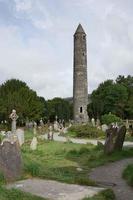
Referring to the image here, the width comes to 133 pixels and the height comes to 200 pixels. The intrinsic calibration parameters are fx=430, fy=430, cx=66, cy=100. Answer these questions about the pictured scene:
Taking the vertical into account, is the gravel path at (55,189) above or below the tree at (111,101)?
below

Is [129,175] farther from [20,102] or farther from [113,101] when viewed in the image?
[113,101]

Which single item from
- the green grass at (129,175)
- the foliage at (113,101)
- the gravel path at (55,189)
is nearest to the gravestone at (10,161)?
the gravel path at (55,189)

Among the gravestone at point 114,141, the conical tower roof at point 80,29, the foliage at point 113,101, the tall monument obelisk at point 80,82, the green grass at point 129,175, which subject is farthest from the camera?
the foliage at point 113,101

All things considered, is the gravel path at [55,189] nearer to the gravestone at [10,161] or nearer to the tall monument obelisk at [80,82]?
the gravestone at [10,161]

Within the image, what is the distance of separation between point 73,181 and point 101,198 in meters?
2.36

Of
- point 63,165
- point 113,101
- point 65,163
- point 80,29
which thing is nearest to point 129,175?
point 63,165

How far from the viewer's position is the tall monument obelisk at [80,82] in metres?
70.5

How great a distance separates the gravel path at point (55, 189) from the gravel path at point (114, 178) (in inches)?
35.1

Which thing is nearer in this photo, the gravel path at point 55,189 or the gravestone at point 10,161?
the gravel path at point 55,189

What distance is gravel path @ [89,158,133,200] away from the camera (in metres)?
10.9

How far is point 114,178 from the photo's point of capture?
1369 cm

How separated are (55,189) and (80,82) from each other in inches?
2387

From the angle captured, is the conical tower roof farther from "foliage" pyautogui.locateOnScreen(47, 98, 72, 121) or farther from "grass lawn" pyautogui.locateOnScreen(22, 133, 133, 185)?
"grass lawn" pyautogui.locateOnScreen(22, 133, 133, 185)

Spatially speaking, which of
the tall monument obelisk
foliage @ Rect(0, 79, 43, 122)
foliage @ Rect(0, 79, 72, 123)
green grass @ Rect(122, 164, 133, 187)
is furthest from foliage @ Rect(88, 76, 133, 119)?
green grass @ Rect(122, 164, 133, 187)
